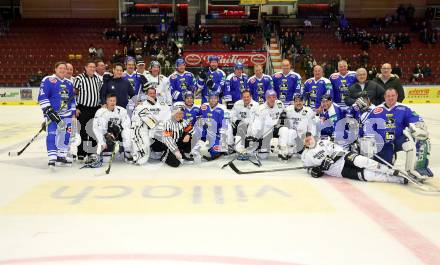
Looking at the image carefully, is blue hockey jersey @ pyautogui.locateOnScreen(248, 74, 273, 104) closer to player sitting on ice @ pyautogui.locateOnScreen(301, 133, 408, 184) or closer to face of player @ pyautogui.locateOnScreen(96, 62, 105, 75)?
player sitting on ice @ pyautogui.locateOnScreen(301, 133, 408, 184)

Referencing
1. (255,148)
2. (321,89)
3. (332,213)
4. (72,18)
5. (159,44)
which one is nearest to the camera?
(332,213)

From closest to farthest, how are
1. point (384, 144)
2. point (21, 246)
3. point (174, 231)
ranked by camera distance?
point (21, 246) < point (174, 231) < point (384, 144)

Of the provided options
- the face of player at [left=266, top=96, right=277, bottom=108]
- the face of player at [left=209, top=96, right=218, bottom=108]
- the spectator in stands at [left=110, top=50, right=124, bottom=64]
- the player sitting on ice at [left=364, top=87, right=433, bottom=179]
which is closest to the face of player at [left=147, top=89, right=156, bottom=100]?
the face of player at [left=209, top=96, right=218, bottom=108]

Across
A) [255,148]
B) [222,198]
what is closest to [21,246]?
[222,198]

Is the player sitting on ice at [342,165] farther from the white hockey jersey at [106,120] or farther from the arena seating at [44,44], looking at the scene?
the arena seating at [44,44]

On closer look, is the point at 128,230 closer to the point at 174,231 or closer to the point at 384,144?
the point at 174,231

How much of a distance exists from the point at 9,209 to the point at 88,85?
284 cm

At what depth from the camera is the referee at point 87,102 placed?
654 centimetres

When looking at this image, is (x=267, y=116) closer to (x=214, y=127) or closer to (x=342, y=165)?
(x=214, y=127)

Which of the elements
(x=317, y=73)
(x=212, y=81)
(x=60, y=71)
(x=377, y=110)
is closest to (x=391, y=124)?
(x=377, y=110)

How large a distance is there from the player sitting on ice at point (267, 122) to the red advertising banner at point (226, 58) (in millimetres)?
11574

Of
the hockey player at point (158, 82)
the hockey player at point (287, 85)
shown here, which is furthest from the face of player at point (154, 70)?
the hockey player at point (287, 85)

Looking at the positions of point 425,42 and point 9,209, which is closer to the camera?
point 9,209

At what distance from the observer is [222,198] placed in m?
4.57
